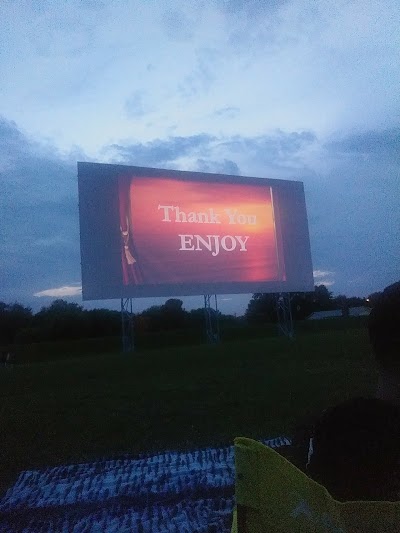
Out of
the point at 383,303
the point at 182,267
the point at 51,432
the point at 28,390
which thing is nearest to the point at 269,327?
the point at 182,267

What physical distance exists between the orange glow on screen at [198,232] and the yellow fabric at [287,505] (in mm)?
8077

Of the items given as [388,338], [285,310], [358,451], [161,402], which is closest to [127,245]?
[285,310]

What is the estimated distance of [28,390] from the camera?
562 centimetres

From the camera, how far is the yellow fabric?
0.65 metres

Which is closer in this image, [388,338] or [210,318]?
[388,338]

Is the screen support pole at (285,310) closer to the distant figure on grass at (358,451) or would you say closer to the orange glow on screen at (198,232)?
the orange glow on screen at (198,232)

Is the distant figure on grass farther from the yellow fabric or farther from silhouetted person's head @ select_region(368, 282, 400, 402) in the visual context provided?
silhouetted person's head @ select_region(368, 282, 400, 402)

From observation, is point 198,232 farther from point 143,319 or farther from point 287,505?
point 287,505

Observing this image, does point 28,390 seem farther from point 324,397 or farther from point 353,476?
point 353,476

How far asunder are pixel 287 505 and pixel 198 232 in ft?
28.1

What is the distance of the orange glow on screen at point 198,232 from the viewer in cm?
885

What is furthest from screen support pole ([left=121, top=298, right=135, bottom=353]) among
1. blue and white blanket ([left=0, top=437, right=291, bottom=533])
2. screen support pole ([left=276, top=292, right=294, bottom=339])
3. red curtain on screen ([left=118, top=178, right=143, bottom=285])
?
blue and white blanket ([left=0, top=437, right=291, bottom=533])

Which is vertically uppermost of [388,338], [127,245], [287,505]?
[127,245]

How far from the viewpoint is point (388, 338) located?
30.0 inches
